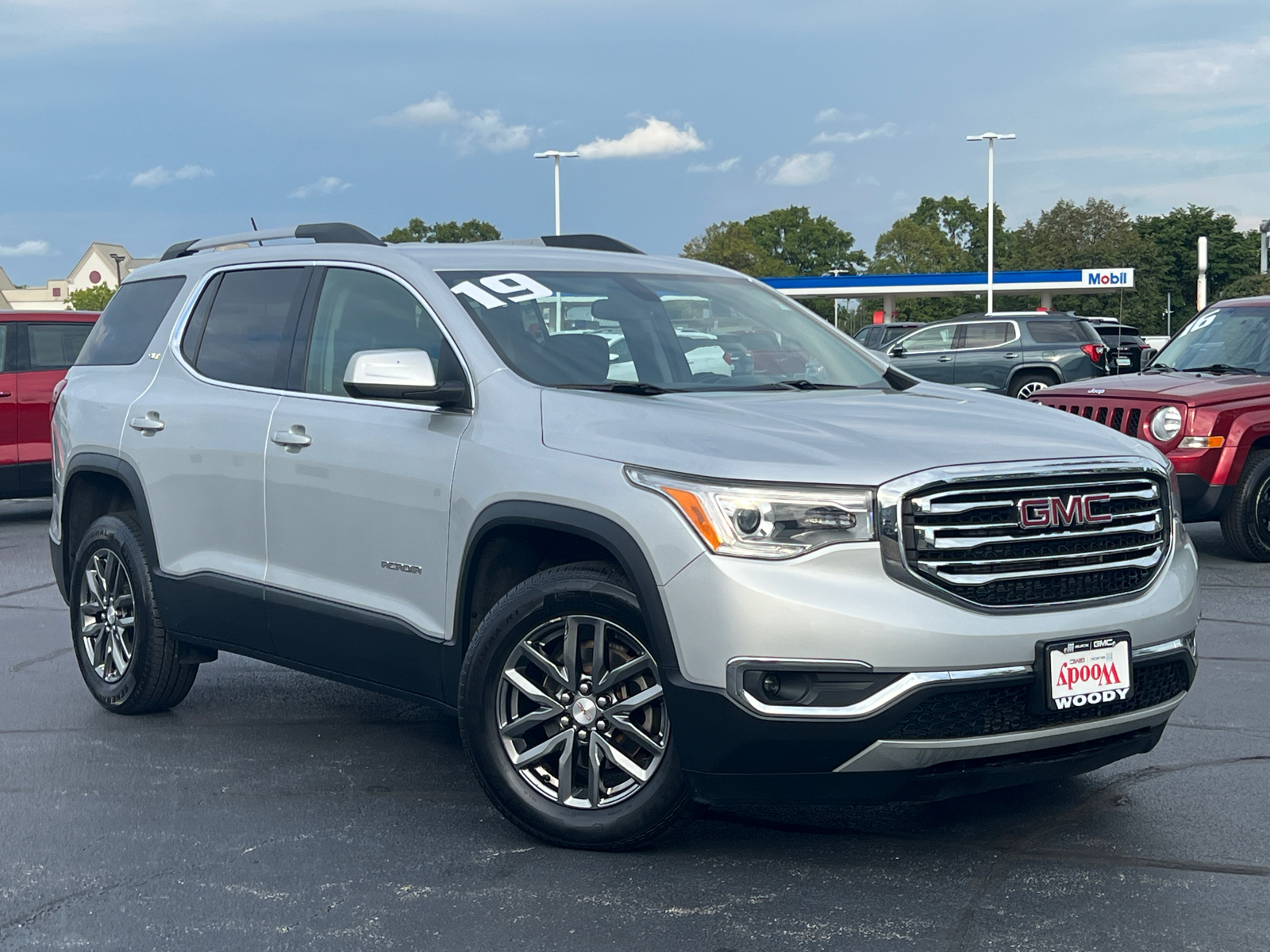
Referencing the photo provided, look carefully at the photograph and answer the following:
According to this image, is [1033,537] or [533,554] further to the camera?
[533,554]

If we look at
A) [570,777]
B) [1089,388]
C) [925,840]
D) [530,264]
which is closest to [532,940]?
[570,777]

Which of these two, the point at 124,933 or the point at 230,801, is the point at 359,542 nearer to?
the point at 230,801

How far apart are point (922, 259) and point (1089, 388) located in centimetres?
10512

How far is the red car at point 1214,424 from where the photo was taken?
9594 mm

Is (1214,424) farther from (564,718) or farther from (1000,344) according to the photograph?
(1000,344)

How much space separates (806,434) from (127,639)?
11.1 feet

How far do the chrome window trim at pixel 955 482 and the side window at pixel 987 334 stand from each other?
23159 millimetres

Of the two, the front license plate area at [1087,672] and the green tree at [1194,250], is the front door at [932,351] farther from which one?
the green tree at [1194,250]

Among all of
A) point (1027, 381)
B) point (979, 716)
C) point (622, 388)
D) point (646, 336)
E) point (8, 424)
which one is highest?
point (646, 336)

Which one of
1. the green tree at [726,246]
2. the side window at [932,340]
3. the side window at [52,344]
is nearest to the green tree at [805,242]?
the green tree at [726,246]

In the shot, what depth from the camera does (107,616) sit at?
Answer: 6262 mm

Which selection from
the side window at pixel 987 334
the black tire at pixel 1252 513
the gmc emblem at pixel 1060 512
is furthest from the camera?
the side window at pixel 987 334

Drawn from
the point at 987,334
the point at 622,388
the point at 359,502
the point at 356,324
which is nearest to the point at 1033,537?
the point at 622,388

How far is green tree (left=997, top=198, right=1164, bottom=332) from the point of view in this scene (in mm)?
90438
